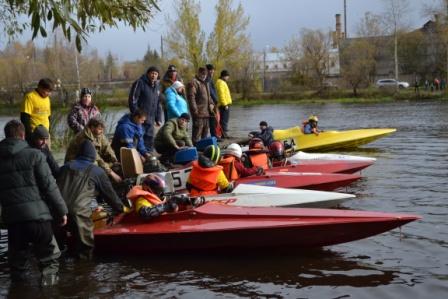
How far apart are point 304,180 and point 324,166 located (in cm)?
135

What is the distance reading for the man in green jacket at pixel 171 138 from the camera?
11.7 metres

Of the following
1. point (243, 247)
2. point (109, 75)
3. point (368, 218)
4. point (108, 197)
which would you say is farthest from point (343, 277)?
point (109, 75)

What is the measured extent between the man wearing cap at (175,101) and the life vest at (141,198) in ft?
18.1

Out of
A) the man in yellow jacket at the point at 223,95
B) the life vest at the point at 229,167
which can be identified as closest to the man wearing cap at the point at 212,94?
the man in yellow jacket at the point at 223,95

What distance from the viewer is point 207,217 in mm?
7309

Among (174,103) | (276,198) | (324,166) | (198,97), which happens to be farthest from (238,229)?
(198,97)

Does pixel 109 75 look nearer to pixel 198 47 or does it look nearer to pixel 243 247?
pixel 198 47

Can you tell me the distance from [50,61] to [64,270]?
48246 mm

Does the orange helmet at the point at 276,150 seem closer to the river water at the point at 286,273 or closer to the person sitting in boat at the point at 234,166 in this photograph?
the person sitting in boat at the point at 234,166

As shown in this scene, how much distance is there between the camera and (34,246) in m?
6.46

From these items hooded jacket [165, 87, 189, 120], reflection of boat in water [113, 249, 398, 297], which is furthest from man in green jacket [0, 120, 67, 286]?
hooded jacket [165, 87, 189, 120]

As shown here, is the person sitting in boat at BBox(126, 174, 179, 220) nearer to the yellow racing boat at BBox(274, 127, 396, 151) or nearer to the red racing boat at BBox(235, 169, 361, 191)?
the red racing boat at BBox(235, 169, 361, 191)

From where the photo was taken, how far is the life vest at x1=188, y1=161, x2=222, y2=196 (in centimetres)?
851

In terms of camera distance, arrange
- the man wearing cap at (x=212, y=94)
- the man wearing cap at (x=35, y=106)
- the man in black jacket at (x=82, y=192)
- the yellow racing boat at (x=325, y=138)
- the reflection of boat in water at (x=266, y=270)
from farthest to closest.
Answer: the yellow racing boat at (x=325, y=138) → the man wearing cap at (x=212, y=94) → the man wearing cap at (x=35, y=106) → the man in black jacket at (x=82, y=192) → the reflection of boat in water at (x=266, y=270)
